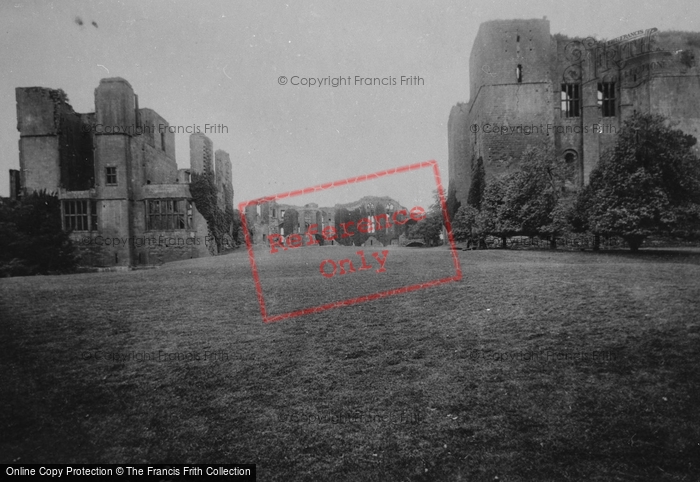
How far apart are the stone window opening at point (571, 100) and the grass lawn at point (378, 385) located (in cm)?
2910

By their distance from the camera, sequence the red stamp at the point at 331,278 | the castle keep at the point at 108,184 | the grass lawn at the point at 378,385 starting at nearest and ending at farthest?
the grass lawn at the point at 378,385
the red stamp at the point at 331,278
the castle keep at the point at 108,184

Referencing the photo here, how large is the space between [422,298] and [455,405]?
13.1 feet

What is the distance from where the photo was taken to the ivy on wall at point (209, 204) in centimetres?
3294

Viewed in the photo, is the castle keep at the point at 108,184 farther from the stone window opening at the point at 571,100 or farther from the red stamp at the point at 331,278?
the stone window opening at the point at 571,100

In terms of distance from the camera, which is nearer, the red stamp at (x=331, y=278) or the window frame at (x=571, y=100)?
the red stamp at (x=331, y=278)

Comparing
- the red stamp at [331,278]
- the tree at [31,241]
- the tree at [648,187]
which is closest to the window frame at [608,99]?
the tree at [648,187]

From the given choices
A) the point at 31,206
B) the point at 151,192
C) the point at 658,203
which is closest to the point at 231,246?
the point at 151,192

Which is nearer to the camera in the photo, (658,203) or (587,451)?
(587,451)

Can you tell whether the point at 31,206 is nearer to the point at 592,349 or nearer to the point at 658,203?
the point at 592,349

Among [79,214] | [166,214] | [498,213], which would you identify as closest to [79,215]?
[79,214]

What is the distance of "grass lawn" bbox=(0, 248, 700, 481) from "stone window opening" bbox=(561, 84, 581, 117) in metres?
29.1

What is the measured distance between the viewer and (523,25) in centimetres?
3014

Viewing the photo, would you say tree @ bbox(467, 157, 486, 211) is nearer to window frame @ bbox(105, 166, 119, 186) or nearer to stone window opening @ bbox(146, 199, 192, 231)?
stone window opening @ bbox(146, 199, 192, 231)

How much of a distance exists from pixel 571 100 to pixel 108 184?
39.4 meters
